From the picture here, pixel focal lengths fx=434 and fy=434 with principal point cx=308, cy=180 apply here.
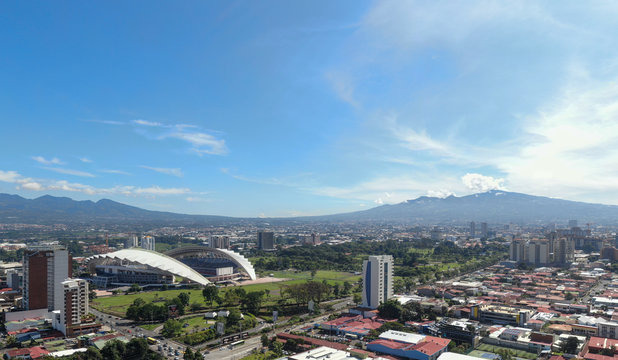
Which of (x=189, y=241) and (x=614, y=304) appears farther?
(x=189, y=241)

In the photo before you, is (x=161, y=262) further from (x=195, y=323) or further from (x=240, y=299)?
(x=195, y=323)

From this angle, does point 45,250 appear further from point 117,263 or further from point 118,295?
point 117,263

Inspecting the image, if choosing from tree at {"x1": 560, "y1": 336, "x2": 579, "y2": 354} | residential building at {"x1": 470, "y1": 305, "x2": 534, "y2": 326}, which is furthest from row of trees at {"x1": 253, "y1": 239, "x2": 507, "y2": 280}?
tree at {"x1": 560, "y1": 336, "x2": 579, "y2": 354}

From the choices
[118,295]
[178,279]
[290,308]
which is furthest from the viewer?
[178,279]

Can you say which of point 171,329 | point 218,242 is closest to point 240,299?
point 171,329

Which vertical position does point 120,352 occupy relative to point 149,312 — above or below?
above

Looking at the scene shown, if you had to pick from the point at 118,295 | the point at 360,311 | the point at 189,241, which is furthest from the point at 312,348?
the point at 189,241
